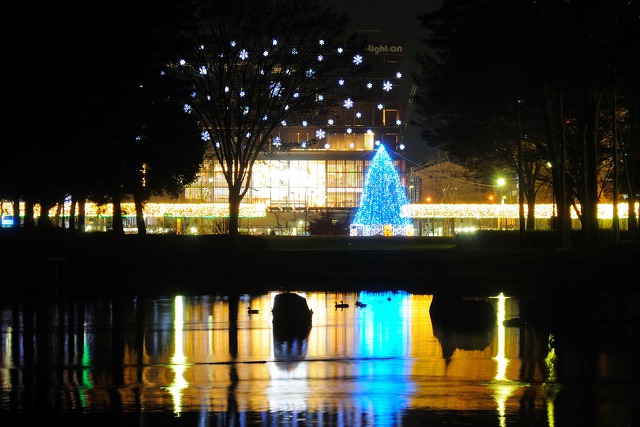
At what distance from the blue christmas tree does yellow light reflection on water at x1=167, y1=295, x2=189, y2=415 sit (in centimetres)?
5344

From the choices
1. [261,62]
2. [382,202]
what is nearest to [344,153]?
[382,202]

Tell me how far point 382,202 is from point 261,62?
34733 millimetres

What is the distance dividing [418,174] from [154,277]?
120 meters

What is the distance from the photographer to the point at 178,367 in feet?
49.7

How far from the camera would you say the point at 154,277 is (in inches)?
1377

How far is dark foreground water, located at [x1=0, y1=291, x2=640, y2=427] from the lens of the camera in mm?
11555

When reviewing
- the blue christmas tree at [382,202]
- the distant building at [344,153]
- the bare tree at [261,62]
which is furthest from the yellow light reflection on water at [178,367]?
the distant building at [344,153]

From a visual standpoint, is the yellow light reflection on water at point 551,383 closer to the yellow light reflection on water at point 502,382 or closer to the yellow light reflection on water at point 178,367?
the yellow light reflection on water at point 502,382

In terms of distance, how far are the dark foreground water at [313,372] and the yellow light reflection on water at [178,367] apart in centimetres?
3

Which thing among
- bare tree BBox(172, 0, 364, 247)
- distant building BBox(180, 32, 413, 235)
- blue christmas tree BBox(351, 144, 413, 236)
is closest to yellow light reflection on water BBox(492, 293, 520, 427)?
bare tree BBox(172, 0, 364, 247)

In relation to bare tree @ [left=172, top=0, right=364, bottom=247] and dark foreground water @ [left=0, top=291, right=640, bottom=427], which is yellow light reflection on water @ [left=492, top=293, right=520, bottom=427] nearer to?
dark foreground water @ [left=0, top=291, right=640, bottom=427]

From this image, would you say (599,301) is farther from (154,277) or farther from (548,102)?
(548,102)

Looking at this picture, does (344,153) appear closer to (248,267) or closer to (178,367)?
(248,267)

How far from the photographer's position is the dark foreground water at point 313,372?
1155 centimetres
